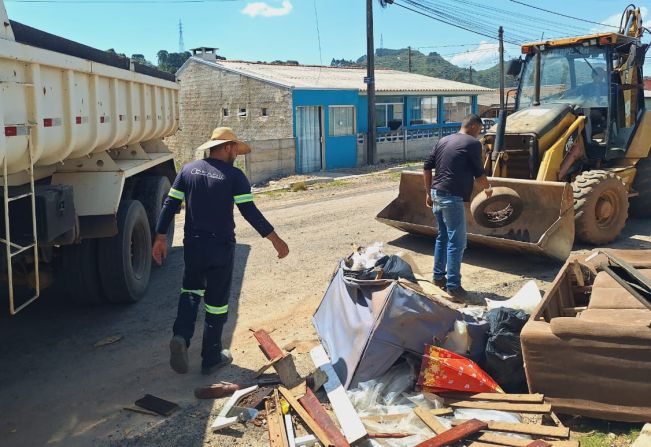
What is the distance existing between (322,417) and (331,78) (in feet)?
71.6

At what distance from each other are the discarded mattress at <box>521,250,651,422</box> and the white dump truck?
3.24 m

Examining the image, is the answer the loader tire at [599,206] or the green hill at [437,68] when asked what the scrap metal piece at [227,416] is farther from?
the green hill at [437,68]

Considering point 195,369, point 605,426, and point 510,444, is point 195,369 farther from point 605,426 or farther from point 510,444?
point 605,426

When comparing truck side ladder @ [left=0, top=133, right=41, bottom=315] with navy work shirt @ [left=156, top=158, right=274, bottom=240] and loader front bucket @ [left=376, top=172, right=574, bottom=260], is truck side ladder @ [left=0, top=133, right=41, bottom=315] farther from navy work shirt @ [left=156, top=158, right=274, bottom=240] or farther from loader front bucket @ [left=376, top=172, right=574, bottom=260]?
loader front bucket @ [left=376, top=172, right=574, bottom=260]

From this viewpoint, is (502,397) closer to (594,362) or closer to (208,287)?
(594,362)

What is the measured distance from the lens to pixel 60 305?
620 cm

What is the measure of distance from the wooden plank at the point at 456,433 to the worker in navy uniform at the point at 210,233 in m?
1.74

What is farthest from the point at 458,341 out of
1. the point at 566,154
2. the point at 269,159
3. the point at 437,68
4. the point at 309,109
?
the point at 437,68

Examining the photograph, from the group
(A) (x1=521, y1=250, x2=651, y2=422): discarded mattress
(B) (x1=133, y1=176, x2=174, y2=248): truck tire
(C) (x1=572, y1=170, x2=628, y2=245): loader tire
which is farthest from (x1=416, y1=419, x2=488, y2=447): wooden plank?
(B) (x1=133, y1=176, x2=174, y2=248): truck tire

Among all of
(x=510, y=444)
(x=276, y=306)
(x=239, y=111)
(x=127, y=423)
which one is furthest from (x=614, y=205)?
(x=239, y=111)

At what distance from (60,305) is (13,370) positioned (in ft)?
4.83

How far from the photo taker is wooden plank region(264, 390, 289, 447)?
139 inches

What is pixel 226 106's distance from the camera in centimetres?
2323

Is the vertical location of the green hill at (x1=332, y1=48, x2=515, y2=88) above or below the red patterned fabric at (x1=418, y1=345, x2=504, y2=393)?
above
